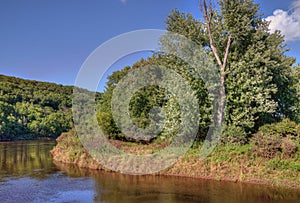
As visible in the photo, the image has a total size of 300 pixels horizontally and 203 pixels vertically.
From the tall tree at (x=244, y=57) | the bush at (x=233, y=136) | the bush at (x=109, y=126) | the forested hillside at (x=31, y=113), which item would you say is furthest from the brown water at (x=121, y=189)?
the forested hillside at (x=31, y=113)

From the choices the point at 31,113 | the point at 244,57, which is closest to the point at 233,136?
the point at 244,57

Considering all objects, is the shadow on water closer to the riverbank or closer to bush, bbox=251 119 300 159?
the riverbank

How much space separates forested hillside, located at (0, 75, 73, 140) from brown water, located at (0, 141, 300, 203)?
44.5 meters

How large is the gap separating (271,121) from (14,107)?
64.8 m

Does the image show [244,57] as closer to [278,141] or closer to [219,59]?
[219,59]

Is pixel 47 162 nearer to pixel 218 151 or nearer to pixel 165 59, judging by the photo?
pixel 165 59

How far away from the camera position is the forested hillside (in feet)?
213

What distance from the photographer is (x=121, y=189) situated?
1695cm

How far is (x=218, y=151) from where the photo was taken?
2005cm

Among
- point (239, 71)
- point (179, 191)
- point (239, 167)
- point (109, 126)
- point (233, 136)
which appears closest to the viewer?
point (179, 191)

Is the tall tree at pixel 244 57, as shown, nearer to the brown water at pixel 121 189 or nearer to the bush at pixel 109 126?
the brown water at pixel 121 189

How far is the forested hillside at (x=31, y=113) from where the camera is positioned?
64875 millimetres

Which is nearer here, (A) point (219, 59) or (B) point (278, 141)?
(B) point (278, 141)

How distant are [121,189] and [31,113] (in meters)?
63.2
